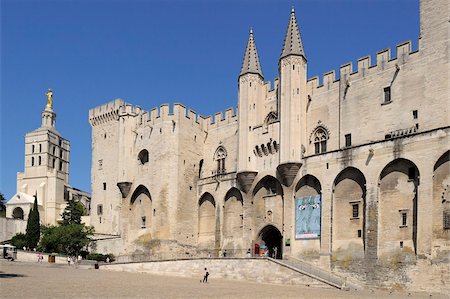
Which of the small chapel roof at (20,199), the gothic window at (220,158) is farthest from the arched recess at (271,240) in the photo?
the small chapel roof at (20,199)

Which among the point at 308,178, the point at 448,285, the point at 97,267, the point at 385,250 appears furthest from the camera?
the point at 97,267

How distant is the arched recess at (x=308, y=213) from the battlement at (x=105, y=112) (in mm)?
20193

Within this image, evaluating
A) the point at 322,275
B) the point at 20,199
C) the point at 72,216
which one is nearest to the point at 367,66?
the point at 322,275

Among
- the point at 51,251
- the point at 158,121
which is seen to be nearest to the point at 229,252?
the point at 158,121

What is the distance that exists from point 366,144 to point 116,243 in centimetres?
2346

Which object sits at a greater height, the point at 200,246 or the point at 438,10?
the point at 438,10

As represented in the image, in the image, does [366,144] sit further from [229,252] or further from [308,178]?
[229,252]

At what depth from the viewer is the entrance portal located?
3994 centimetres

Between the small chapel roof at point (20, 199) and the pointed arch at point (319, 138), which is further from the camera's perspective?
the small chapel roof at point (20, 199)

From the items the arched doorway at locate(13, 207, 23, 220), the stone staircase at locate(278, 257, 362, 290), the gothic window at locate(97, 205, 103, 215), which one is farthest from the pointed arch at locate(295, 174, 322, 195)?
the arched doorway at locate(13, 207, 23, 220)

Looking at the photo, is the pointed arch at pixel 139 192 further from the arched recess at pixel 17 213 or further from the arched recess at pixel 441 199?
the arched recess at pixel 17 213

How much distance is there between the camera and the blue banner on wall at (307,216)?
3584cm

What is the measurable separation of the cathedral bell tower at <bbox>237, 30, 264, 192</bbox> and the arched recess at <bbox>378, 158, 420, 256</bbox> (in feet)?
35.9

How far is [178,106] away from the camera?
149ft
